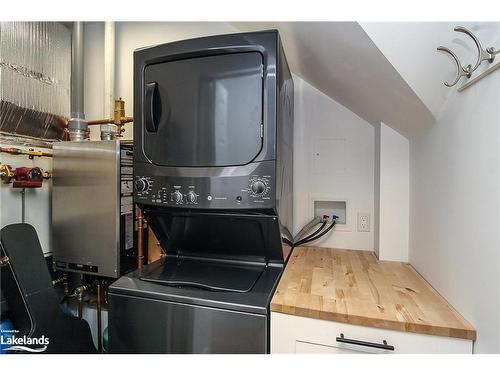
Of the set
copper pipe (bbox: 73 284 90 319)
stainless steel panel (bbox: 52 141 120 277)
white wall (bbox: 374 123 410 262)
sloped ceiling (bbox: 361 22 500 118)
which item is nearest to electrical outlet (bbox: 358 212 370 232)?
white wall (bbox: 374 123 410 262)

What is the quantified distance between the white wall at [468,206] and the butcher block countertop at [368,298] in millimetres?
72

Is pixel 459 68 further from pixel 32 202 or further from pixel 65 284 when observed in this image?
pixel 65 284

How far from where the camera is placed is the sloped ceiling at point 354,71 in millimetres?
946

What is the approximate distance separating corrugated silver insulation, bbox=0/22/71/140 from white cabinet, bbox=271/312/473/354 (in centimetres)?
189

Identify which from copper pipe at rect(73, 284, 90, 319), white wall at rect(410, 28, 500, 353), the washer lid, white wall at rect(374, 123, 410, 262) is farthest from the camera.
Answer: copper pipe at rect(73, 284, 90, 319)

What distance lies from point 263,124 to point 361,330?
2.68 ft

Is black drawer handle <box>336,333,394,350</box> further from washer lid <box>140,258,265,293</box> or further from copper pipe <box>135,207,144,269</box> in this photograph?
copper pipe <box>135,207,144,269</box>

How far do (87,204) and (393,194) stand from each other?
181 centimetres

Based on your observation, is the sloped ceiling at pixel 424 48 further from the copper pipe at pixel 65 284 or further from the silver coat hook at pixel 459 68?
the copper pipe at pixel 65 284

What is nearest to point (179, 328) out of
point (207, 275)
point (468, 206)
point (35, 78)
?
point (207, 275)

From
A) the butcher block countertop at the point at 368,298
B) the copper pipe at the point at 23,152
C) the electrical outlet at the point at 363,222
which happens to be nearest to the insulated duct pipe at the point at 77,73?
the copper pipe at the point at 23,152

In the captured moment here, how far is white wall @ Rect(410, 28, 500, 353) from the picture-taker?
68 centimetres

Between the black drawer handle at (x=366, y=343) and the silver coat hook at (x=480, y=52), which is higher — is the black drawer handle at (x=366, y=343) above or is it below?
below
